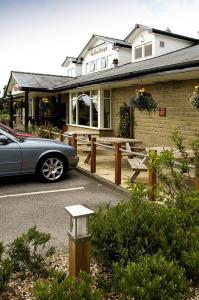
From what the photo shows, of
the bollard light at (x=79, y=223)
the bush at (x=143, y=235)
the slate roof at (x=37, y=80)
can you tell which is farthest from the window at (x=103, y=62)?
the bollard light at (x=79, y=223)

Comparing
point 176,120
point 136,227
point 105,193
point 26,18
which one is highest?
point 26,18

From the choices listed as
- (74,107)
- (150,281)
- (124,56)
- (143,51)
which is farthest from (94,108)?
(150,281)

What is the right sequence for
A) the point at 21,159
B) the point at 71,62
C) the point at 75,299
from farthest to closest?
the point at 71,62 → the point at 21,159 → the point at 75,299

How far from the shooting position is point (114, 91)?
16.8 m

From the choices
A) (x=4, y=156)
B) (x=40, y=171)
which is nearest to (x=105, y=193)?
(x=40, y=171)

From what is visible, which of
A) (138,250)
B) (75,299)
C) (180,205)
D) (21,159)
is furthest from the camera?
(21,159)

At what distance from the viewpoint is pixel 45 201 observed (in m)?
7.42

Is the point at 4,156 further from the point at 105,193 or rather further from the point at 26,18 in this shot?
the point at 26,18

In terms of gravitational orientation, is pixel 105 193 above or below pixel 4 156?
below

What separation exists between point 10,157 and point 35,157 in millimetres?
636

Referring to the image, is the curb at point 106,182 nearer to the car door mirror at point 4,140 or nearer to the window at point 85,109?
the car door mirror at point 4,140

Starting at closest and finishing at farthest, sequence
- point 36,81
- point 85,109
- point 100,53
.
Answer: point 85,109
point 36,81
point 100,53

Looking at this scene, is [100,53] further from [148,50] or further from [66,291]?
[66,291]

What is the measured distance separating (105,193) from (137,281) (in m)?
5.34
